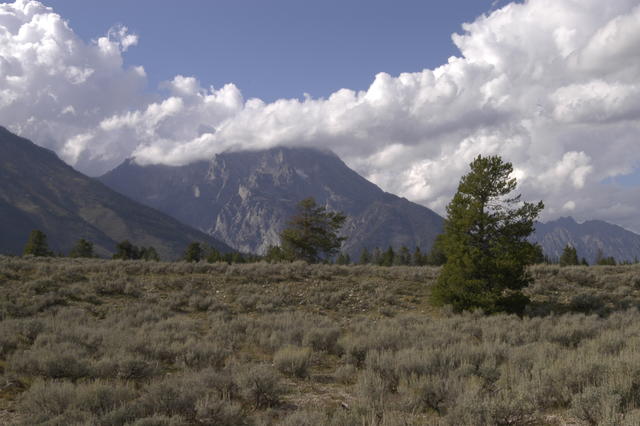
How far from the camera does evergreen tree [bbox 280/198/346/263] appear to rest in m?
46.6

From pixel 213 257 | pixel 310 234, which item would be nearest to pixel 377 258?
pixel 213 257

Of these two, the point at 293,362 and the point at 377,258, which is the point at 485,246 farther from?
the point at 377,258

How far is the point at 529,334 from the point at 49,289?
19.3m

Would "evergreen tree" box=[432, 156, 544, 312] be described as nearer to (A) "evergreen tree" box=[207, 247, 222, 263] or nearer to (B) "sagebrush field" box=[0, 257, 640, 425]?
(B) "sagebrush field" box=[0, 257, 640, 425]

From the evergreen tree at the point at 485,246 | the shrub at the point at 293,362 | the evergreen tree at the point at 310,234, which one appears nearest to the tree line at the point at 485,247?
the evergreen tree at the point at 485,246

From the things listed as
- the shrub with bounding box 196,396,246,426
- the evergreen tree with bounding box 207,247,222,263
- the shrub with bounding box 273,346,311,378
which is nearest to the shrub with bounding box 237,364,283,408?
the shrub with bounding box 196,396,246,426

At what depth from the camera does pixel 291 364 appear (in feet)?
30.2

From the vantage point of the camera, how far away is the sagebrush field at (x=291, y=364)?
611cm

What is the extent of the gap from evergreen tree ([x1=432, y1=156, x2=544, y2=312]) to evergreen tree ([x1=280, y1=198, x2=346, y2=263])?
28.8m

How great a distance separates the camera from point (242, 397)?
7238mm

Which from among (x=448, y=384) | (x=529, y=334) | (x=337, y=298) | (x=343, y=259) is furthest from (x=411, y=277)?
(x=343, y=259)

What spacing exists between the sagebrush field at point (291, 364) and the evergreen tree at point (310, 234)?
26700 millimetres

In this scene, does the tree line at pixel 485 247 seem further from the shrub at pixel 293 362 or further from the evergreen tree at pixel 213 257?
the evergreen tree at pixel 213 257

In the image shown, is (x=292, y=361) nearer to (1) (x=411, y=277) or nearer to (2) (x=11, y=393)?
(2) (x=11, y=393)
